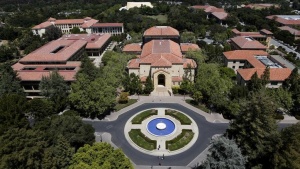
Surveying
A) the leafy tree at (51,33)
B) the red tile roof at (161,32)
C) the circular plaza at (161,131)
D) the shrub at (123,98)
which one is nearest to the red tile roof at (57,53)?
the leafy tree at (51,33)

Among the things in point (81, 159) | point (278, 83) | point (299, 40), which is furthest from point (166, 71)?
point (299, 40)

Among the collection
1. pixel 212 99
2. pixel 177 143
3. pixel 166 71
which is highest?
pixel 166 71

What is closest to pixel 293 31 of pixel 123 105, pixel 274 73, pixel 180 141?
pixel 274 73

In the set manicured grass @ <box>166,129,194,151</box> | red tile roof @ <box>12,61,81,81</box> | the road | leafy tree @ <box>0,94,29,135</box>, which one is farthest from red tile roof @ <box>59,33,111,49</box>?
A: manicured grass @ <box>166,129,194,151</box>

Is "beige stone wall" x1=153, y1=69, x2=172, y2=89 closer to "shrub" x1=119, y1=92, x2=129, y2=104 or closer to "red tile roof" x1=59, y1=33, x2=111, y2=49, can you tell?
"shrub" x1=119, y1=92, x2=129, y2=104

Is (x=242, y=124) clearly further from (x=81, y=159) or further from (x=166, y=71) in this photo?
(x=166, y=71)

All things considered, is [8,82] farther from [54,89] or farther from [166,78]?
[166,78]

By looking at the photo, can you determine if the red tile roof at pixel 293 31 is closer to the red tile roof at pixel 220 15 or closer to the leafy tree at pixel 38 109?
the red tile roof at pixel 220 15
